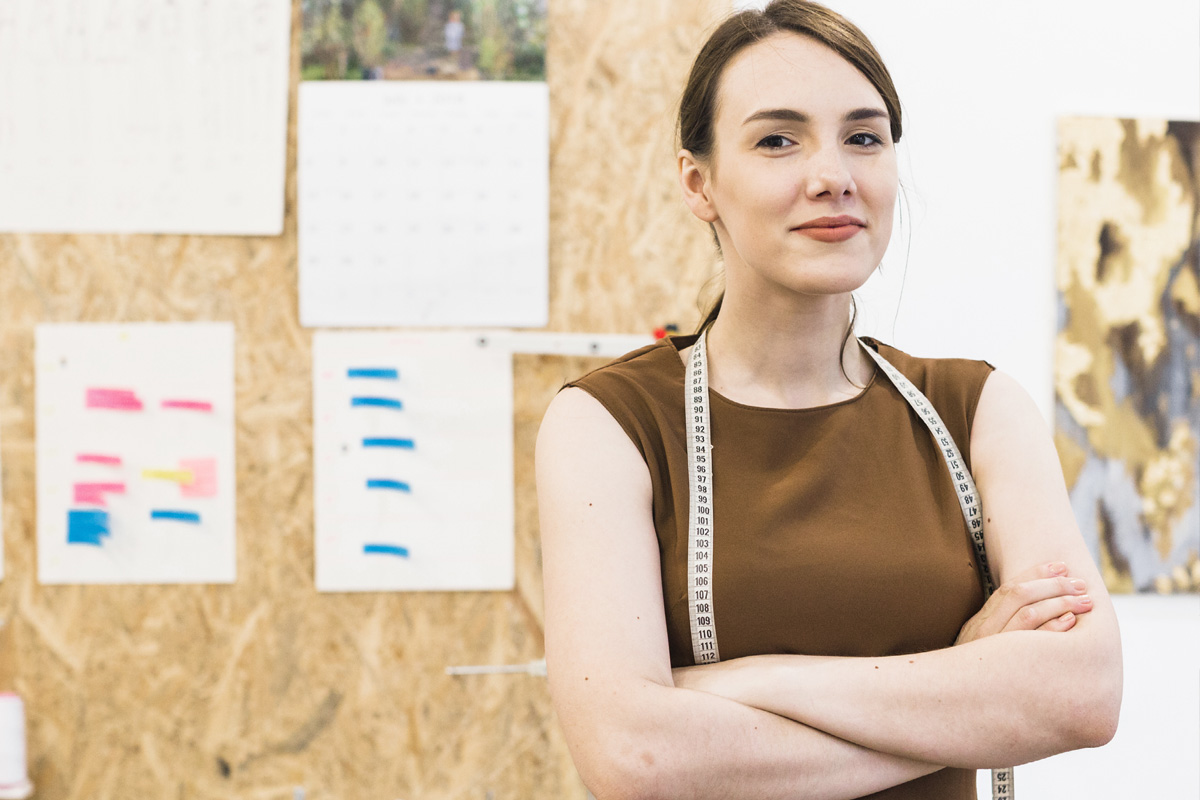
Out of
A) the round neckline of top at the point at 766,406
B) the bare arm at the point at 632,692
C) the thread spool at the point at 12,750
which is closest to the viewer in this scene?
the bare arm at the point at 632,692

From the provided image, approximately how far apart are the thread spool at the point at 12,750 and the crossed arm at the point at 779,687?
1481 millimetres

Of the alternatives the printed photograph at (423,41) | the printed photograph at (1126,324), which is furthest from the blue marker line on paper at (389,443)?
the printed photograph at (1126,324)

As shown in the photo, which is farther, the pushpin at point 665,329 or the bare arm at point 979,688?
the pushpin at point 665,329

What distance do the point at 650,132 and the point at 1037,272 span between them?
94 centimetres

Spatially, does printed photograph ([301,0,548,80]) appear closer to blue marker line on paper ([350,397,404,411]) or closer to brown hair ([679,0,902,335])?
blue marker line on paper ([350,397,404,411])

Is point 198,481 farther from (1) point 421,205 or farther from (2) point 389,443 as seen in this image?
(1) point 421,205

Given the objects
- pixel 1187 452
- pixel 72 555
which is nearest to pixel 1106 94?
pixel 1187 452

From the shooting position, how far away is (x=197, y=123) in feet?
6.66

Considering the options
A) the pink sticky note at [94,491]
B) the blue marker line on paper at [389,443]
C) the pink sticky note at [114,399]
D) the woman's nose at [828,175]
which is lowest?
the pink sticky note at [94,491]

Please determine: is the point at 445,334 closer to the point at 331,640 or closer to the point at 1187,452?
the point at 331,640

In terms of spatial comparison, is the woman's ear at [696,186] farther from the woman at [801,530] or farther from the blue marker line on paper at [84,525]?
the blue marker line on paper at [84,525]

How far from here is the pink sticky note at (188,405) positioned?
203 centimetres

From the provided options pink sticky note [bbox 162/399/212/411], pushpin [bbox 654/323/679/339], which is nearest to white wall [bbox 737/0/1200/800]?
pushpin [bbox 654/323/679/339]

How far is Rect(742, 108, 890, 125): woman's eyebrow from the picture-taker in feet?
3.82
